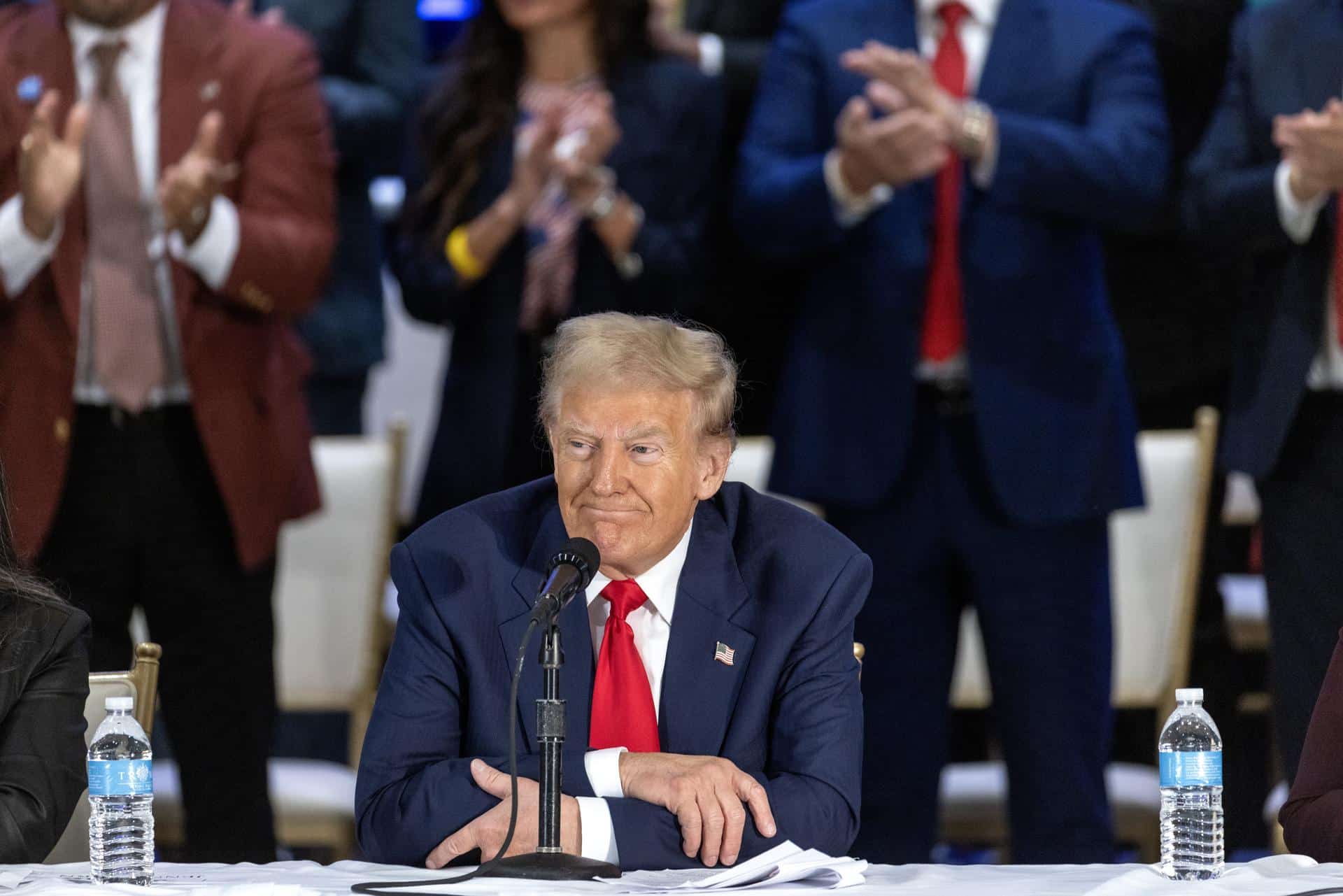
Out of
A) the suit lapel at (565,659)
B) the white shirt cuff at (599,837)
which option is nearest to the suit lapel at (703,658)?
the suit lapel at (565,659)

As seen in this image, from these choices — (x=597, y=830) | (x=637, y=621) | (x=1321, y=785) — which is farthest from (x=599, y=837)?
(x=1321, y=785)

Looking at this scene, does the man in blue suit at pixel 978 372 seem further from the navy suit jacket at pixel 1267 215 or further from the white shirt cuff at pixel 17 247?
the white shirt cuff at pixel 17 247

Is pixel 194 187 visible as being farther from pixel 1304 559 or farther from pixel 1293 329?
pixel 1304 559

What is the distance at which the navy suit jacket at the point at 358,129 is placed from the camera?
482 cm

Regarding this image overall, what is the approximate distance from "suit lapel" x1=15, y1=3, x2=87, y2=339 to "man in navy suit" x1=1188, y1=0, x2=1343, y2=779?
2.31 meters

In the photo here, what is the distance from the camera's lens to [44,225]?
405 cm

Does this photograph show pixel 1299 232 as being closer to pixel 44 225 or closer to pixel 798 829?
pixel 798 829

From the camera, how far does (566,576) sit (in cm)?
239

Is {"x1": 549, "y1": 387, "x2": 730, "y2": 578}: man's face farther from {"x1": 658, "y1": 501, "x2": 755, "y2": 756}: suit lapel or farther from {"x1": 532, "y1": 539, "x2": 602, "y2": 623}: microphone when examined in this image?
{"x1": 532, "y1": 539, "x2": 602, "y2": 623}: microphone

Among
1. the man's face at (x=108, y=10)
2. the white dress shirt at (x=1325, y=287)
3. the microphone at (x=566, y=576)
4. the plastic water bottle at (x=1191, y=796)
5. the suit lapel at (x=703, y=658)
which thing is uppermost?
the man's face at (x=108, y=10)

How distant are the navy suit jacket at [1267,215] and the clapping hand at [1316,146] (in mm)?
95

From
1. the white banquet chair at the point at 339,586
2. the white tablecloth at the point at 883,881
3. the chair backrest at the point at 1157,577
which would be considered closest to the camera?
the white tablecloth at the point at 883,881

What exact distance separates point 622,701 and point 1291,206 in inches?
74.4

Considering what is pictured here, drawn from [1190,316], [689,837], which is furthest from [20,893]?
[1190,316]
